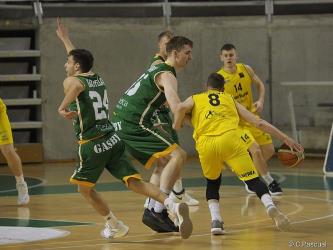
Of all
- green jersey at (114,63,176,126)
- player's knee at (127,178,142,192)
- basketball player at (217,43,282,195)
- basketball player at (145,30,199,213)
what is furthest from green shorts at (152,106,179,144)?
basketball player at (217,43,282,195)

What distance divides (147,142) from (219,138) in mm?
835

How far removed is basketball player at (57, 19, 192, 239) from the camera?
8.81 metres

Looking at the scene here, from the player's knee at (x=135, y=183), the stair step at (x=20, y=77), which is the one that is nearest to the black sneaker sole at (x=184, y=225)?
the player's knee at (x=135, y=183)

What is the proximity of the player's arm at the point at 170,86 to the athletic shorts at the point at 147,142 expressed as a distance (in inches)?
20.0

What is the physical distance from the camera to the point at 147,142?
9555 millimetres

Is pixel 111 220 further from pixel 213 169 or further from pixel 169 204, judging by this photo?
pixel 213 169

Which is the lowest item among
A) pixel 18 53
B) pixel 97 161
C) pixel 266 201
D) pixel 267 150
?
pixel 266 201

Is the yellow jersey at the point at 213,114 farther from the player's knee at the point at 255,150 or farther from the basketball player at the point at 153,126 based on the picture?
the player's knee at the point at 255,150

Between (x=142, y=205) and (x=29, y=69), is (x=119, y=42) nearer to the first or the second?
(x=29, y=69)

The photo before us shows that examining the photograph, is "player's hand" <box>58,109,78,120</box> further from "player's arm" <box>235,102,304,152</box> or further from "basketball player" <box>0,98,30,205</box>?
"basketball player" <box>0,98,30,205</box>

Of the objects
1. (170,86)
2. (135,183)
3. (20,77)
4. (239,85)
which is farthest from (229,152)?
(20,77)

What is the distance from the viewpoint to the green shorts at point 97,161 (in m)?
8.82

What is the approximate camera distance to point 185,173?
15.9 m

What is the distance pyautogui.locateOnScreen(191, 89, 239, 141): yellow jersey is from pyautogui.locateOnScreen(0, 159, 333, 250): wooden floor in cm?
101
